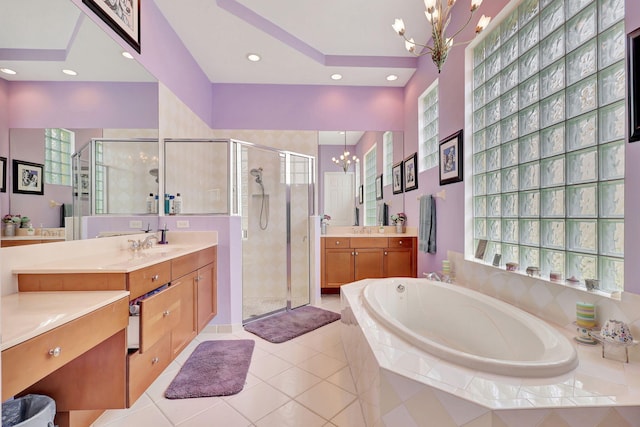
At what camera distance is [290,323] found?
2.88 meters

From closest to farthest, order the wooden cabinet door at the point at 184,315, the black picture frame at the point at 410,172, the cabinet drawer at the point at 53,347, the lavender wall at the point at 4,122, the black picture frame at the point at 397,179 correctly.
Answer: the cabinet drawer at the point at 53,347, the lavender wall at the point at 4,122, the wooden cabinet door at the point at 184,315, the black picture frame at the point at 410,172, the black picture frame at the point at 397,179

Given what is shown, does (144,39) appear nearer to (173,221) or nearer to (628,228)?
(173,221)

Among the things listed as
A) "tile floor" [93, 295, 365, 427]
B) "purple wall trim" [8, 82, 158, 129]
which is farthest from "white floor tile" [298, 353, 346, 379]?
"purple wall trim" [8, 82, 158, 129]

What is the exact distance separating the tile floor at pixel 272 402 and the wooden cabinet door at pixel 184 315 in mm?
214

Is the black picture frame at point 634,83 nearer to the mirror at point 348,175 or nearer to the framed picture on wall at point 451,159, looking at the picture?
the framed picture on wall at point 451,159

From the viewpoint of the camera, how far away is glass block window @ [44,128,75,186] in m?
1.48

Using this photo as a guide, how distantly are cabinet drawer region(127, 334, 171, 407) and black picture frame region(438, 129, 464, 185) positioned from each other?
255cm

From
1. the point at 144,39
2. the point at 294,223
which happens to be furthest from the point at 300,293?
the point at 144,39

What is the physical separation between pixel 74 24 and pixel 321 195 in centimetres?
278

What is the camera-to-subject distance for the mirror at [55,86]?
4.24 ft

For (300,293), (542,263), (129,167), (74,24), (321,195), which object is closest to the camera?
(74,24)

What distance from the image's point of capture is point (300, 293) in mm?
3486

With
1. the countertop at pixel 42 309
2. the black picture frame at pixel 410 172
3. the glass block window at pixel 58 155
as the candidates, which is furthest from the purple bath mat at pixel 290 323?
the glass block window at pixel 58 155

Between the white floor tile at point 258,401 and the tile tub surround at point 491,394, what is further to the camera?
the white floor tile at point 258,401
